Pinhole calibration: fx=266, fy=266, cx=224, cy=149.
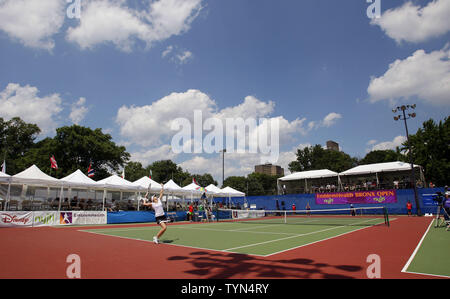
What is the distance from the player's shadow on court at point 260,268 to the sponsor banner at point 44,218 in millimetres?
17723

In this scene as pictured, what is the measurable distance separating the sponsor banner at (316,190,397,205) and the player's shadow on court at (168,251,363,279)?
30.8 m

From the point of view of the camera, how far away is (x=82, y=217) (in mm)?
22297

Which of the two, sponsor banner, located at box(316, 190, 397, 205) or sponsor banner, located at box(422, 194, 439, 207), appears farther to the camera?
sponsor banner, located at box(316, 190, 397, 205)

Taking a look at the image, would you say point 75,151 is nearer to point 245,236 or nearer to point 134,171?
point 245,236

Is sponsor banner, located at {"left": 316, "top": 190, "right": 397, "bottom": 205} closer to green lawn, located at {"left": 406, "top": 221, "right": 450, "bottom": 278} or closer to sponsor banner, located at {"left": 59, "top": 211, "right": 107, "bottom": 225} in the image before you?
green lawn, located at {"left": 406, "top": 221, "right": 450, "bottom": 278}

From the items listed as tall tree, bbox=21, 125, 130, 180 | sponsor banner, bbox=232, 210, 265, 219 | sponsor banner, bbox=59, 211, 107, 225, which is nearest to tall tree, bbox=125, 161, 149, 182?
tall tree, bbox=21, 125, 130, 180

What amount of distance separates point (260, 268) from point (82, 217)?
2084cm

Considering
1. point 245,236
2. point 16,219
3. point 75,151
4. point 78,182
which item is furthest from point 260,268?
point 75,151

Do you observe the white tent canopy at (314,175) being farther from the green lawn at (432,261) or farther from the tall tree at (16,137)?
the tall tree at (16,137)

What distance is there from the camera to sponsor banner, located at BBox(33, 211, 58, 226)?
1975 centimetres
